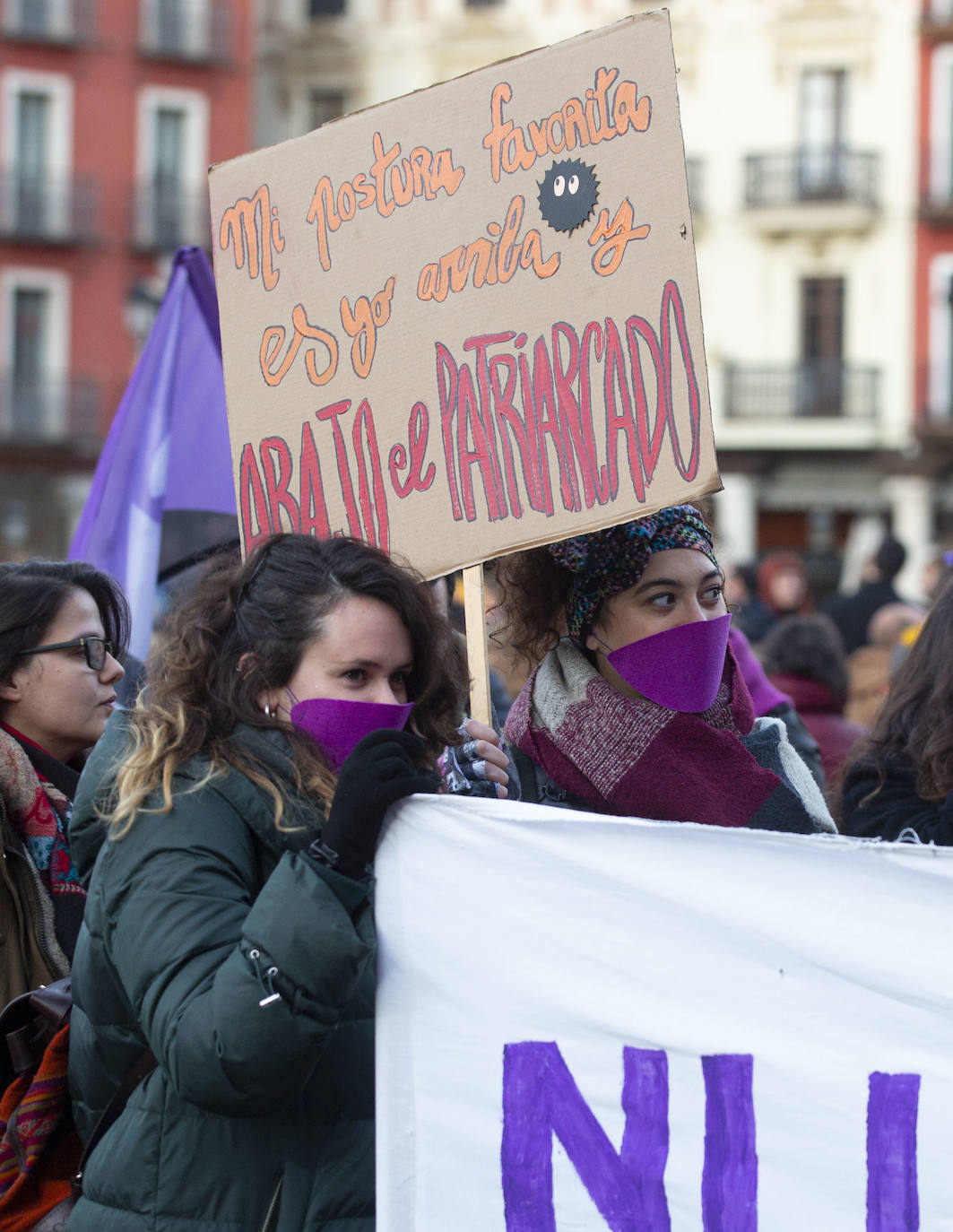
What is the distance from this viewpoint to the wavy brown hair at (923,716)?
108 inches

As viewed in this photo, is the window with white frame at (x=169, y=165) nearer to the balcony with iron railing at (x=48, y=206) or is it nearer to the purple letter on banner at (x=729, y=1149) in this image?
the balcony with iron railing at (x=48, y=206)

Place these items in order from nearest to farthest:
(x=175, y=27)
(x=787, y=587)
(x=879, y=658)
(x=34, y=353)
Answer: (x=879, y=658), (x=787, y=587), (x=175, y=27), (x=34, y=353)

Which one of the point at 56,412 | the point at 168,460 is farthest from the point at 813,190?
the point at 168,460

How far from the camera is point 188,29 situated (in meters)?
25.6

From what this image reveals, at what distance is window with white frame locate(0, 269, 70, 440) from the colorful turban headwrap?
23672 mm

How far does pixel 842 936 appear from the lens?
1.95 m

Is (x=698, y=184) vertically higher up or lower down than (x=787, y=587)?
higher up

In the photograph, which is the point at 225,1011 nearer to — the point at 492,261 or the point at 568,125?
the point at 492,261

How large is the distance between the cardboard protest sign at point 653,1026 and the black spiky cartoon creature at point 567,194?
0.86 metres

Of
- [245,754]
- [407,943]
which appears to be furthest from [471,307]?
[407,943]

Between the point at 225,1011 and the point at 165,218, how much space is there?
2532 cm

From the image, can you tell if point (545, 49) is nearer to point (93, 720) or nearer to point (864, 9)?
point (93, 720)

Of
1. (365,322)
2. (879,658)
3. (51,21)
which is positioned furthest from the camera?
(51,21)

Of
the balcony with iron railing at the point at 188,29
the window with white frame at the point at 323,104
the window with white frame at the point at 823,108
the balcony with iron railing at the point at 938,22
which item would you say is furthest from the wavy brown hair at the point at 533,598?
the balcony with iron railing at the point at 188,29
